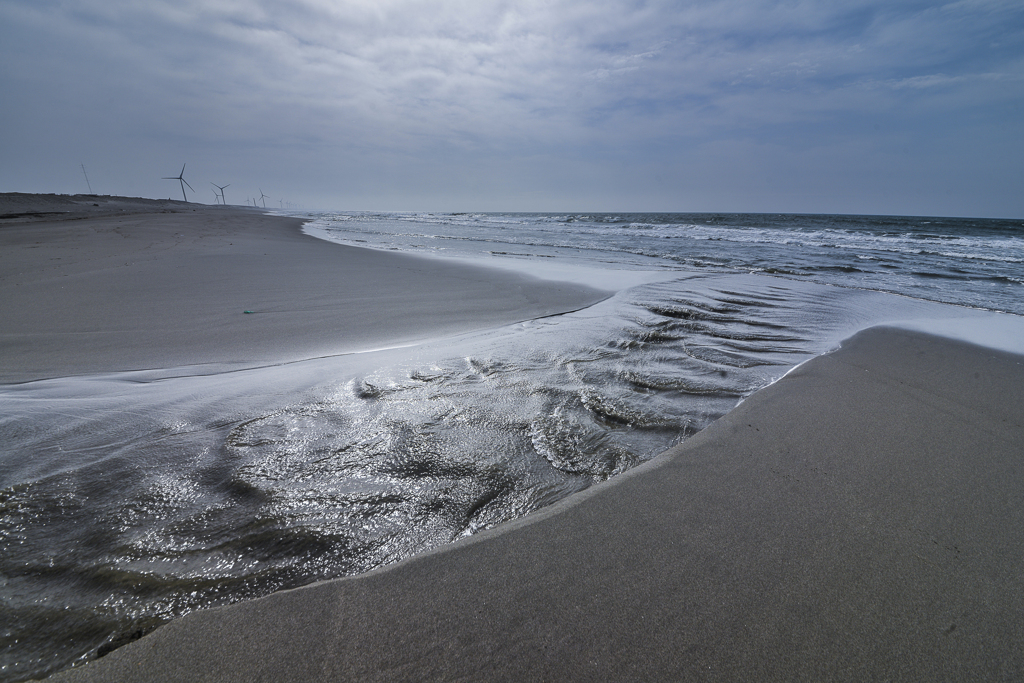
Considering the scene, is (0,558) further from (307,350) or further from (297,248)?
(297,248)

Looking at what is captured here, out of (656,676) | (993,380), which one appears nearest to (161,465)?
(656,676)

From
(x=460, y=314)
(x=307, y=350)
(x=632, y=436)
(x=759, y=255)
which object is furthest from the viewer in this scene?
(x=759, y=255)

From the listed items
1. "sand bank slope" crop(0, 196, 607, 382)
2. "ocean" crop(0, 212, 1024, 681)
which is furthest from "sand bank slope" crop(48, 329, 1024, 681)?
"sand bank slope" crop(0, 196, 607, 382)

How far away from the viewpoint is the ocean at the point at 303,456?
111cm

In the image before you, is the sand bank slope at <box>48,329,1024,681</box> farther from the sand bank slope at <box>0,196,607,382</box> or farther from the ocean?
the sand bank slope at <box>0,196,607,382</box>

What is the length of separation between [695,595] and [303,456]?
1415mm

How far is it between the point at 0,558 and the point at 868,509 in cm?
259

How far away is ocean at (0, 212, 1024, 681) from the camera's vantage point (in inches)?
43.6

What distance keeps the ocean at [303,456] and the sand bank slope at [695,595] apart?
0.11 metres

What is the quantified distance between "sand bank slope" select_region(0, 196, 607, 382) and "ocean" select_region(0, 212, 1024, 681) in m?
0.45

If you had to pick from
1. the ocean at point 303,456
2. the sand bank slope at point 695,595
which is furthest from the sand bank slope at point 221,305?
the sand bank slope at point 695,595

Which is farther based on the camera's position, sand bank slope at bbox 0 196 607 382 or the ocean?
sand bank slope at bbox 0 196 607 382

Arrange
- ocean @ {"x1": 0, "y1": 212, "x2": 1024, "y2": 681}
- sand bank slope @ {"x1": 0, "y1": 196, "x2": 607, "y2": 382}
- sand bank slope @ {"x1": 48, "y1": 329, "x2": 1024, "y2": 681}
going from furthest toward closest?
sand bank slope @ {"x1": 0, "y1": 196, "x2": 607, "y2": 382}, ocean @ {"x1": 0, "y1": 212, "x2": 1024, "y2": 681}, sand bank slope @ {"x1": 48, "y1": 329, "x2": 1024, "y2": 681}

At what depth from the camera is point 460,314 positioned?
14.4 ft
